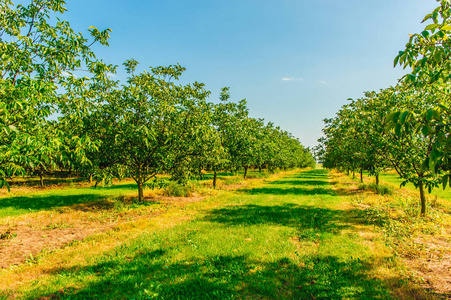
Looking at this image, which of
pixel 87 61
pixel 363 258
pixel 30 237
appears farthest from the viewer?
pixel 30 237

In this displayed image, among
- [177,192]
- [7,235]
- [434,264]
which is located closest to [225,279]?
[434,264]

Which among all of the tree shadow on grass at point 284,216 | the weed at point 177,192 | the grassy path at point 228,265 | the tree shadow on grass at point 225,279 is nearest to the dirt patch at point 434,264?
the grassy path at point 228,265

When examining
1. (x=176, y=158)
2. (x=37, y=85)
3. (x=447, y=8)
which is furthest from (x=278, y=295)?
(x=176, y=158)

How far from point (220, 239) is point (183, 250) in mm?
1645

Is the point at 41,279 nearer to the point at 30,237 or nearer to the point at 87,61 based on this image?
the point at 30,237

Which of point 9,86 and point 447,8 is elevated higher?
point 447,8

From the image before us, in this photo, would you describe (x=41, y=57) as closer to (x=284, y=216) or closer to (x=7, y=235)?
(x=7, y=235)

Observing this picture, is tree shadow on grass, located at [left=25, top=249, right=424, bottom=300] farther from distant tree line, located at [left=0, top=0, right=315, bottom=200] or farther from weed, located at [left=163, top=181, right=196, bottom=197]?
weed, located at [left=163, top=181, right=196, bottom=197]

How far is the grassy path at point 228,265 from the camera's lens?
5.40 m

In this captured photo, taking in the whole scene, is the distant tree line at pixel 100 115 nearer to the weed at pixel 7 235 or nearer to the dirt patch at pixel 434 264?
the weed at pixel 7 235

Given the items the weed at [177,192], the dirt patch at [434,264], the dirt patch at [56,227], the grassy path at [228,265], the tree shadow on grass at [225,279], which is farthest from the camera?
the weed at [177,192]

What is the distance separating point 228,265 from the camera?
21.7 feet

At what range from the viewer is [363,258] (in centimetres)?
727

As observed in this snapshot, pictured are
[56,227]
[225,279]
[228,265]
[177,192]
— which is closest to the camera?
[225,279]
